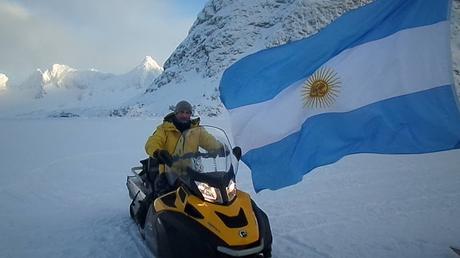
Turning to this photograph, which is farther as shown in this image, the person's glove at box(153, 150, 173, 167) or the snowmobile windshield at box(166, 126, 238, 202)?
the person's glove at box(153, 150, 173, 167)

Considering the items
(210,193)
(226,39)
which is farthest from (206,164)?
(226,39)

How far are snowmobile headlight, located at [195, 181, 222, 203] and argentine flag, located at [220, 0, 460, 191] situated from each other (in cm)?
105

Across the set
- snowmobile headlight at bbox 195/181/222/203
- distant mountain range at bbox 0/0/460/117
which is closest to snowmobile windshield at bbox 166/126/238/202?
snowmobile headlight at bbox 195/181/222/203

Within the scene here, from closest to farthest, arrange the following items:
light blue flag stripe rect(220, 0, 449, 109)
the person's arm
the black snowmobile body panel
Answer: the black snowmobile body panel < light blue flag stripe rect(220, 0, 449, 109) < the person's arm

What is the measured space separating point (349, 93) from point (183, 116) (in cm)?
208

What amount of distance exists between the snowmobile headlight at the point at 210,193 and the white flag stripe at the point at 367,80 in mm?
1245

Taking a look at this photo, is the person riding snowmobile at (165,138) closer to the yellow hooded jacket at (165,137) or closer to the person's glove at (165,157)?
the yellow hooded jacket at (165,137)

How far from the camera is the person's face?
559 centimetres

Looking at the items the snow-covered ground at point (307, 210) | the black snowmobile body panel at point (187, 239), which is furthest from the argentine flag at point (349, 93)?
the snow-covered ground at point (307, 210)

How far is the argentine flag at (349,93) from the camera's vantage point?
456cm

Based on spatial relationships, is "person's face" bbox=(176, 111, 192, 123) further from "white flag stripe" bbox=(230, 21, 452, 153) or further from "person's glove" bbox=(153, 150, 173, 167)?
"person's glove" bbox=(153, 150, 173, 167)

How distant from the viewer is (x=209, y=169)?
468 cm

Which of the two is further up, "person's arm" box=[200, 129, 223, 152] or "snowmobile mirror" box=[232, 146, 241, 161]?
"person's arm" box=[200, 129, 223, 152]

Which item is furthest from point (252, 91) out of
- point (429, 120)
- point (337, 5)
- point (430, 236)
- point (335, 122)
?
point (337, 5)
